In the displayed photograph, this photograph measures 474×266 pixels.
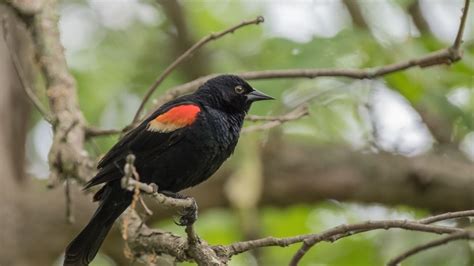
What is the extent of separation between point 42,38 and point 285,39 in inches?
63.1

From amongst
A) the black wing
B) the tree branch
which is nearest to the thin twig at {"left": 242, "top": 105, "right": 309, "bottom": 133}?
the tree branch

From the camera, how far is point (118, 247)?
6336 mm

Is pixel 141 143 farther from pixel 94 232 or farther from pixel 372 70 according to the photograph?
pixel 372 70

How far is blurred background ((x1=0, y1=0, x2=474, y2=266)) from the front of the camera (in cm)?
546

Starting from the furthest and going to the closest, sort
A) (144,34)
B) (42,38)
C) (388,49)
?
(144,34)
(388,49)
(42,38)

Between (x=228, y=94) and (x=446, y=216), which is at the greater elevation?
(x=446, y=216)

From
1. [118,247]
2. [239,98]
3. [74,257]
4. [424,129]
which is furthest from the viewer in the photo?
[424,129]

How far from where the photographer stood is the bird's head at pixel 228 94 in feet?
14.7

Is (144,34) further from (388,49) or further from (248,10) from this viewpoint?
(388,49)

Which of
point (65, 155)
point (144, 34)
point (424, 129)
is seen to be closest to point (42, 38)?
point (65, 155)

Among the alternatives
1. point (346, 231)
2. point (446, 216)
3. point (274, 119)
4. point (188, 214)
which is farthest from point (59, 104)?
point (446, 216)

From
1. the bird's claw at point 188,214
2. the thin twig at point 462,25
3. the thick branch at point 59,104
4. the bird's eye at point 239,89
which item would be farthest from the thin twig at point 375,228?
the thick branch at point 59,104

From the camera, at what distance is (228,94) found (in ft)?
14.9

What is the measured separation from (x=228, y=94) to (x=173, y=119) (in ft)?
1.67
